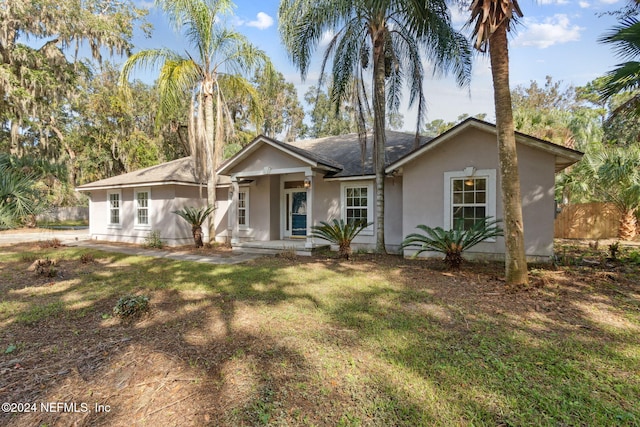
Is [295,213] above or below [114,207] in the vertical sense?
below

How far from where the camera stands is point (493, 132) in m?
8.17

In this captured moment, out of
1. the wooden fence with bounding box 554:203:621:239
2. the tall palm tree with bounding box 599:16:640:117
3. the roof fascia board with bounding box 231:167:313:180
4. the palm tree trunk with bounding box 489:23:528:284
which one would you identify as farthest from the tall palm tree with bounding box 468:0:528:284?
the wooden fence with bounding box 554:203:621:239

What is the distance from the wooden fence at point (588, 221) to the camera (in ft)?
48.1

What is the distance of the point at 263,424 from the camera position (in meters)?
2.41

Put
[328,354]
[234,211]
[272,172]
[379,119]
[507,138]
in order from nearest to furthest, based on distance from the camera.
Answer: [328,354], [507,138], [379,119], [272,172], [234,211]

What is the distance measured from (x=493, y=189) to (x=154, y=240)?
41.0 ft

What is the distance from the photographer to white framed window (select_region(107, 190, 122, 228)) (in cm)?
1447

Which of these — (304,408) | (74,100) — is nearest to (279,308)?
(304,408)

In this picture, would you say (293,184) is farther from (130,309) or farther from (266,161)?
(130,309)

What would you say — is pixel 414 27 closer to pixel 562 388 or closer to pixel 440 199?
pixel 440 199

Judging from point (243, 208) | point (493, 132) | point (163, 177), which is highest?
point (493, 132)

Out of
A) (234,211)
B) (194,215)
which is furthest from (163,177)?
(234,211)

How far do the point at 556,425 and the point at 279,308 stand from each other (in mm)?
3627

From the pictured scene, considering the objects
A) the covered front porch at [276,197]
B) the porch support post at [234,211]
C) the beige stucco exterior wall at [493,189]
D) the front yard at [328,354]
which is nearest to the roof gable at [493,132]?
the beige stucco exterior wall at [493,189]
